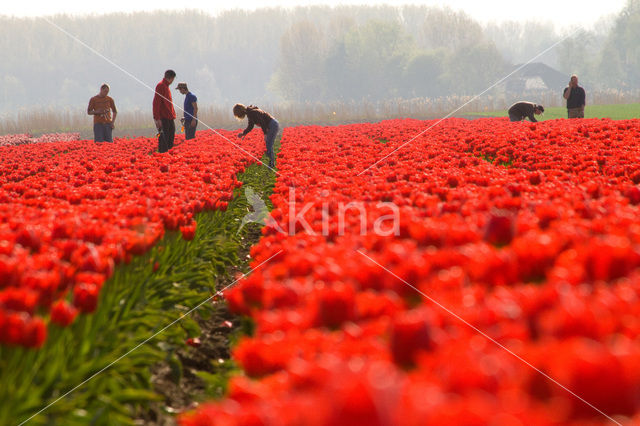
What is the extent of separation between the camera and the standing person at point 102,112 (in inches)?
662

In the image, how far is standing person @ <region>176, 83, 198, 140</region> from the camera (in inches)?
666

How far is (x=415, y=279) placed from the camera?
222cm

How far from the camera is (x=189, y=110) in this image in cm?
1798

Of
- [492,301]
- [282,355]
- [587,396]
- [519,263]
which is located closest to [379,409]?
[587,396]

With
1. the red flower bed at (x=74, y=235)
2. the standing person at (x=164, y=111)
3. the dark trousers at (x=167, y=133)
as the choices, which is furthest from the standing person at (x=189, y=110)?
the red flower bed at (x=74, y=235)

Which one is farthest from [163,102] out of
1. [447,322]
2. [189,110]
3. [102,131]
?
[447,322]

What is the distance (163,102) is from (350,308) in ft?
43.1

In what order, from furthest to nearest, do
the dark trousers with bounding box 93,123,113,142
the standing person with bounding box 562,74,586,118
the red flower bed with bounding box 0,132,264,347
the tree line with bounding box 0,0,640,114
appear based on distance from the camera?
the tree line with bounding box 0,0,640,114, the standing person with bounding box 562,74,586,118, the dark trousers with bounding box 93,123,113,142, the red flower bed with bounding box 0,132,264,347

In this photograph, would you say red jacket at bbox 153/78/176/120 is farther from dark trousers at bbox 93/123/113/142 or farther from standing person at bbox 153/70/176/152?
dark trousers at bbox 93/123/113/142

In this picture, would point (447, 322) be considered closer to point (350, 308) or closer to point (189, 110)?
point (350, 308)

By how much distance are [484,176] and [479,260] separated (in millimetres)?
3715

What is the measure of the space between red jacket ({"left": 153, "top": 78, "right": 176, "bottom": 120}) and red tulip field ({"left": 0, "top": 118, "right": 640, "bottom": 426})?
8.11 m

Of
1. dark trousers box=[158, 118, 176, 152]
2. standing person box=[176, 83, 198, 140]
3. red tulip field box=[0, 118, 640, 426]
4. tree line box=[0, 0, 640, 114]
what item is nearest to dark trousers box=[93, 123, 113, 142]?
standing person box=[176, 83, 198, 140]

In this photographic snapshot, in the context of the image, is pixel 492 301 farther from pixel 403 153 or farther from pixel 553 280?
pixel 403 153
